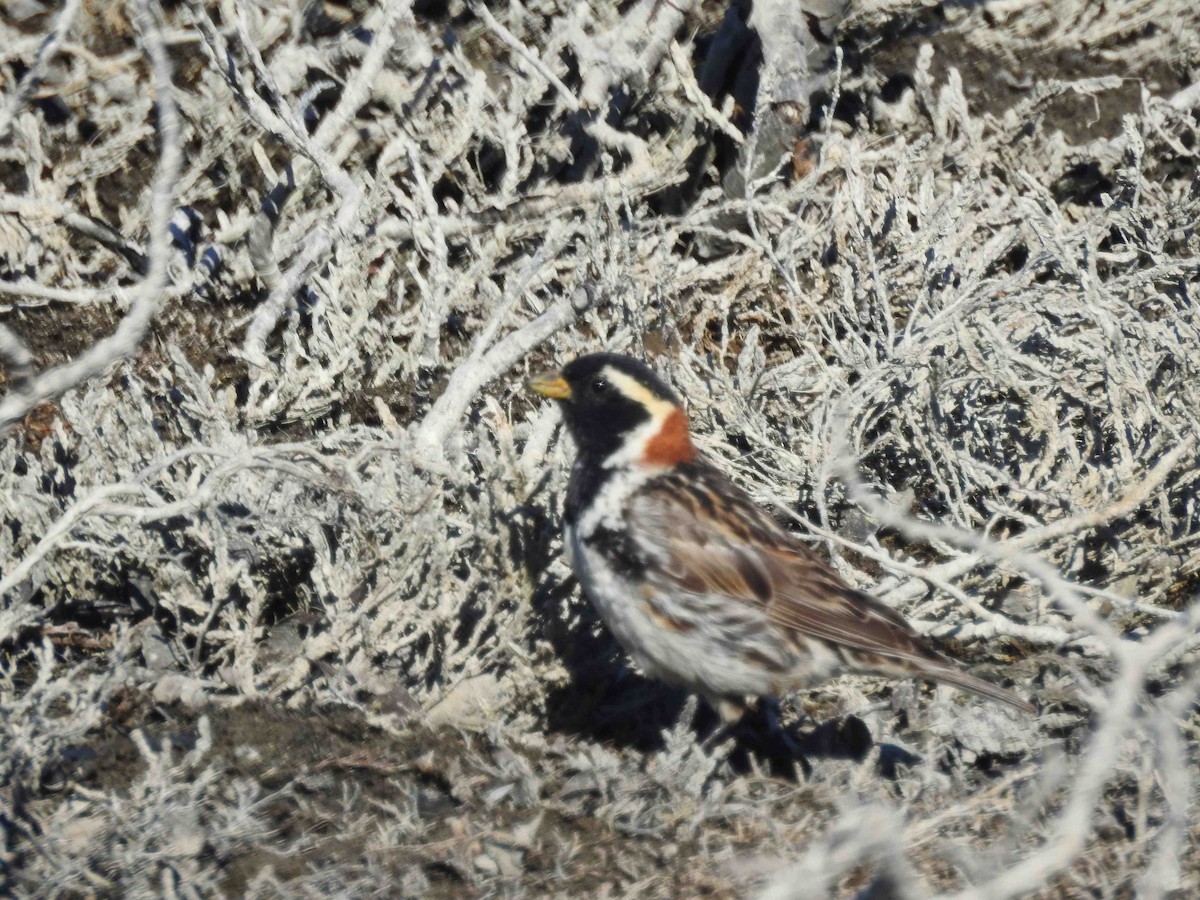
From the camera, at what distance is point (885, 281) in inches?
233

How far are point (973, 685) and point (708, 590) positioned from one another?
83cm

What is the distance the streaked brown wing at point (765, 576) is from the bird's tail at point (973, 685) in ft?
0.09

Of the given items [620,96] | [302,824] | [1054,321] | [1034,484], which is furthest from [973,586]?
[620,96]

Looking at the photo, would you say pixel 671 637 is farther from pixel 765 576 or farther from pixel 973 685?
pixel 973 685

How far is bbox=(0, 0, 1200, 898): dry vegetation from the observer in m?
3.69

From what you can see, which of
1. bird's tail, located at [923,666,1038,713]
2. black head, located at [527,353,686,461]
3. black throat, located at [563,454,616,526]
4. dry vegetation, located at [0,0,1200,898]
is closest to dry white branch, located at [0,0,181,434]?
dry vegetation, located at [0,0,1200,898]

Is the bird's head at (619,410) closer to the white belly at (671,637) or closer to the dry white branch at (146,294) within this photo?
the white belly at (671,637)

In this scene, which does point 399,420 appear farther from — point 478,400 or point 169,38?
point 169,38

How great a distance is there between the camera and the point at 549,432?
16.3 feet

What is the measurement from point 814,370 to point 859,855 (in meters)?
3.84

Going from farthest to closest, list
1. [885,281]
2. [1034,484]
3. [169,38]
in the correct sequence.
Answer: [169,38]
[885,281]
[1034,484]

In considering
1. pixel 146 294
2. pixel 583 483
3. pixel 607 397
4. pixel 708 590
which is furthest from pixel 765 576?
pixel 146 294

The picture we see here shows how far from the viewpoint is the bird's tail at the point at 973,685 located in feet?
13.8

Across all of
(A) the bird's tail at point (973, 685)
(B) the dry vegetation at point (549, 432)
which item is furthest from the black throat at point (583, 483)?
(A) the bird's tail at point (973, 685)
